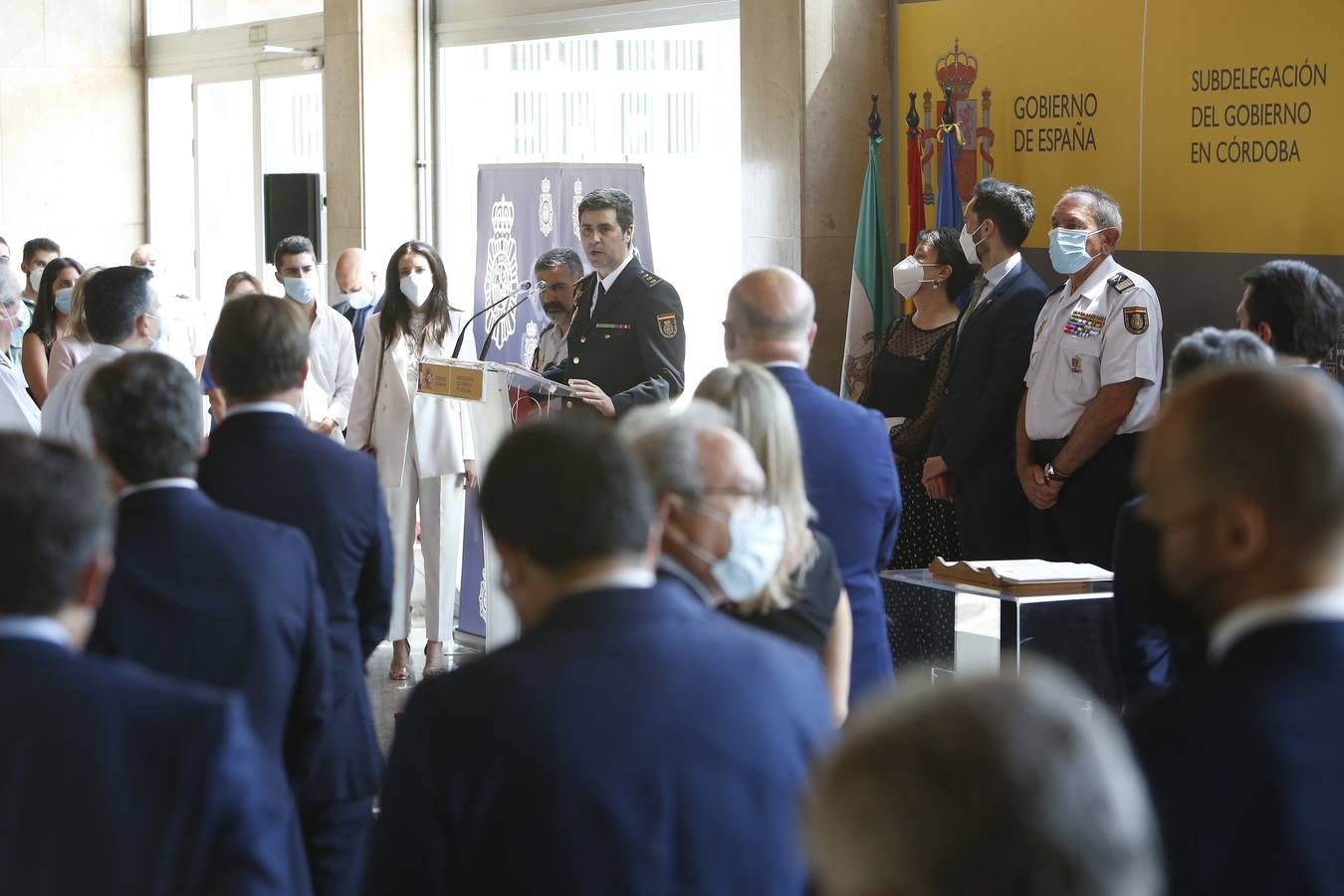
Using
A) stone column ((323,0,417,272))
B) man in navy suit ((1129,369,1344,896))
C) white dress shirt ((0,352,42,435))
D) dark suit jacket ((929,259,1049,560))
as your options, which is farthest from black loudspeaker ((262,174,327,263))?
man in navy suit ((1129,369,1344,896))

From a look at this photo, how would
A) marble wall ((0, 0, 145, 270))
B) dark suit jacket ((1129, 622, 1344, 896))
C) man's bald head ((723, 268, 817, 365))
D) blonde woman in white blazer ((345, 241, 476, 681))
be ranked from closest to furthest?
dark suit jacket ((1129, 622, 1344, 896)), man's bald head ((723, 268, 817, 365)), blonde woman in white blazer ((345, 241, 476, 681)), marble wall ((0, 0, 145, 270))

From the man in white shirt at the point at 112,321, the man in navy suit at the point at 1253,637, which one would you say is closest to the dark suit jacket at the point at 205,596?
the man in navy suit at the point at 1253,637

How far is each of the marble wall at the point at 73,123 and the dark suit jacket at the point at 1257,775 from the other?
12360 millimetres

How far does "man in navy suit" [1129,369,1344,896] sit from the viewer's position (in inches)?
54.2

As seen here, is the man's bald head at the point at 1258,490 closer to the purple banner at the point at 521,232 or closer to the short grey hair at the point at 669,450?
the short grey hair at the point at 669,450

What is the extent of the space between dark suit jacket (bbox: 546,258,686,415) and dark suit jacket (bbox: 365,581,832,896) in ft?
13.1

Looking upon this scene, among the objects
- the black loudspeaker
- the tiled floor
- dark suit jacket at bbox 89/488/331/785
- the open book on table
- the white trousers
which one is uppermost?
the black loudspeaker

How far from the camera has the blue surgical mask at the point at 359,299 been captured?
25.2 feet

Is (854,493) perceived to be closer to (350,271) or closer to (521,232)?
(521,232)

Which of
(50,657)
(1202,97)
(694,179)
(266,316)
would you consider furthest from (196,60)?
(50,657)

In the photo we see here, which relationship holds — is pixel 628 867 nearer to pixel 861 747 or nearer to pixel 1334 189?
pixel 861 747

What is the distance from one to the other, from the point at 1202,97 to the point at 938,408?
1400mm

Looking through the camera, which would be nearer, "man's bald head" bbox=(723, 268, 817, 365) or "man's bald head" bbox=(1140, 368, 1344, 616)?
"man's bald head" bbox=(1140, 368, 1344, 616)

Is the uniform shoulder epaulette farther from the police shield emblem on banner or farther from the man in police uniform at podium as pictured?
the man in police uniform at podium
